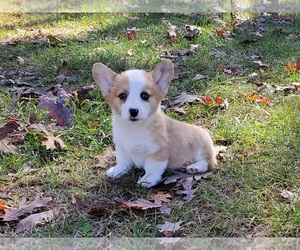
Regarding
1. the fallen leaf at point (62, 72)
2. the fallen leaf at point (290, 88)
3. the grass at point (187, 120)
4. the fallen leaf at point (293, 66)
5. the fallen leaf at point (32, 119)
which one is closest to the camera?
the grass at point (187, 120)

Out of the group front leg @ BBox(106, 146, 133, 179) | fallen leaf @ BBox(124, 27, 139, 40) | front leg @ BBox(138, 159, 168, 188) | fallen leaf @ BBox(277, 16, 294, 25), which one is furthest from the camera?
fallen leaf @ BBox(277, 16, 294, 25)

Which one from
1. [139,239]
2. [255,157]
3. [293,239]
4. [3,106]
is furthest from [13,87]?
[293,239]

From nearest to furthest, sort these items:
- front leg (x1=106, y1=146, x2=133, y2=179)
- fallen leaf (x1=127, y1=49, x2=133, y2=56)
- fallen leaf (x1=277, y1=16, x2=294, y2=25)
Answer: front leg (x1=106, y1=146, x2=133, y2=179), fallen leaf (x1=127, y1=49, x2=133, y2=56), fallen leaf (x1=277, y1=16, x2=294, y2=25)

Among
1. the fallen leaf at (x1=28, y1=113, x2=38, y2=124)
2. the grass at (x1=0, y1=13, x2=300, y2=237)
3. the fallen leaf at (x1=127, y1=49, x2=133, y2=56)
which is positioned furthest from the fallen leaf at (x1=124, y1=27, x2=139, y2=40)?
the fallen leaf at (x1=28, y1=113, x2=38, y2=124)

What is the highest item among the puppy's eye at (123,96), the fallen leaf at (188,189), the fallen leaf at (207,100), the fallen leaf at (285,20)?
the puppy's eye at (123,96)

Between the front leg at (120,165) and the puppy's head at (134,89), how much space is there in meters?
0.25

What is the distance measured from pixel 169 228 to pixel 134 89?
0.68 meters

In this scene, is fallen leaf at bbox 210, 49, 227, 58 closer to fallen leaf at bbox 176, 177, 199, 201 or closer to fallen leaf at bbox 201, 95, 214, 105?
fallen leaf at bbox 201, 95, 214, 105

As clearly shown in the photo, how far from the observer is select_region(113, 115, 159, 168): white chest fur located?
2551 mm

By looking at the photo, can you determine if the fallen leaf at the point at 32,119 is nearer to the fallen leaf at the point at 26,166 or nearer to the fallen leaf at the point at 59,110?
the fallen leaf at the point at 59,110

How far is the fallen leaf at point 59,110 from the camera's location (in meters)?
3.14

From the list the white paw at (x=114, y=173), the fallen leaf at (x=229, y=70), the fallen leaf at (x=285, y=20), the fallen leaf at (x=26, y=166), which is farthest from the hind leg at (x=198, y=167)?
the fallen leaf at (x=285, y=20)

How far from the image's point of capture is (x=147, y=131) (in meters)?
2.56

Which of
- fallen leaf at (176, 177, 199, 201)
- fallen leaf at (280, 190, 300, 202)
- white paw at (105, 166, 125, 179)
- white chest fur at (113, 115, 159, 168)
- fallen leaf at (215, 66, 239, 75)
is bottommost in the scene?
fallen leaf at (215, 66, 239, 75)
